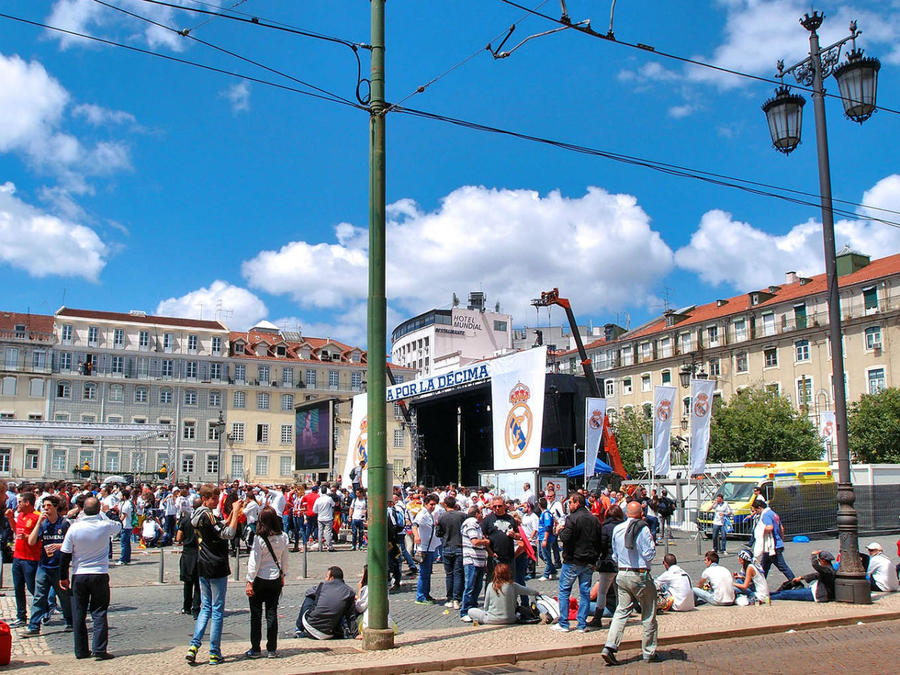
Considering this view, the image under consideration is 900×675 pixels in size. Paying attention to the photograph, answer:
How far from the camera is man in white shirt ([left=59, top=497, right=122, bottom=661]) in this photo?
823cm

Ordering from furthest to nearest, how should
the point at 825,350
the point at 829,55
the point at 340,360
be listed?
the point at 340,360, the point at 825,350, the point at 829,55

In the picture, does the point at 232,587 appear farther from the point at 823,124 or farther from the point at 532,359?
the point at 532,359

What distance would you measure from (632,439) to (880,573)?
42.5 meters

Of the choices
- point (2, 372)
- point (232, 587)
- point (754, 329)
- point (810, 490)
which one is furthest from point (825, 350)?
point (2, 372)

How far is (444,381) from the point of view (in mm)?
32719

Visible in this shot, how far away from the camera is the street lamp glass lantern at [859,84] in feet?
38.4

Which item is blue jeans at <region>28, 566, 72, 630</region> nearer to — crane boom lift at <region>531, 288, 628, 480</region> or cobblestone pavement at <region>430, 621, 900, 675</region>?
cobblestone pavement at <region>430, 621, 900, 675</region>

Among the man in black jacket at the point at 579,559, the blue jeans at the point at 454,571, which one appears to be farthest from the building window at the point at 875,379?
the man in black jacket at the point at 579,559

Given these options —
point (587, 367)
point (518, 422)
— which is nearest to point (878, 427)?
point (587, 367)

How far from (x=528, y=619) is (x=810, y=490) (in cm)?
1692

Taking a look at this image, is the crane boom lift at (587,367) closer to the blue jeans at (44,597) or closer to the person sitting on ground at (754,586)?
the person sitting on ground at (754,586)

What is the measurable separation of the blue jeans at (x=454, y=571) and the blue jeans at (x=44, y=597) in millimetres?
5002

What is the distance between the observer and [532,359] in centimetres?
2664

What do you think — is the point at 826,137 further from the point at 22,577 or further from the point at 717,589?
the point at 22,577
